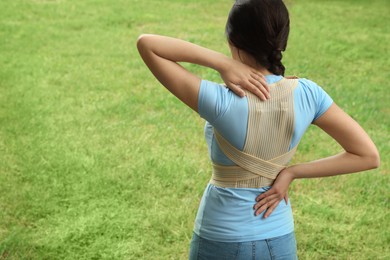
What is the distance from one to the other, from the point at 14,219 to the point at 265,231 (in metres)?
2.32

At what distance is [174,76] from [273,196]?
47 cm

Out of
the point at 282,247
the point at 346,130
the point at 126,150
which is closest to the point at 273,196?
the point at 282,247

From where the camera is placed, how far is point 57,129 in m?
5.14

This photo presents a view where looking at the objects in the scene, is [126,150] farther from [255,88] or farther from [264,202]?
[255,88]

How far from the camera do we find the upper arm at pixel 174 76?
173 centimetres

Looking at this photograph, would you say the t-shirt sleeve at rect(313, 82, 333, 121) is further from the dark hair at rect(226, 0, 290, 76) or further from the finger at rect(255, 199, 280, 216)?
the finger at rect(255, 199, 280, 216)

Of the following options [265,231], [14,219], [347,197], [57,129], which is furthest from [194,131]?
[265,231]

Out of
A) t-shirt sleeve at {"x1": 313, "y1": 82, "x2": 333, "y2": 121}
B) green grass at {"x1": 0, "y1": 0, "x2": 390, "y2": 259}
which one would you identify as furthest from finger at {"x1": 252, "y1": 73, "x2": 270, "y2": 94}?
green grass at {"x1": 0, "y1": 0, "x2": 390, "y2": 259}

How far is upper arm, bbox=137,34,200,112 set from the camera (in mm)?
1733

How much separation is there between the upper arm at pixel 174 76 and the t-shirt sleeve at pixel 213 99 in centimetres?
2

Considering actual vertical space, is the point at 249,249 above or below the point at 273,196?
below

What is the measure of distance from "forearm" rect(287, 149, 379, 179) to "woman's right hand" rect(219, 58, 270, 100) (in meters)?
0.33

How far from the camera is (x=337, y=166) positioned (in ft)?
6.48

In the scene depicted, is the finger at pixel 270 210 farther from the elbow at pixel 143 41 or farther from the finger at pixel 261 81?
the elbow at pixel 143 41
